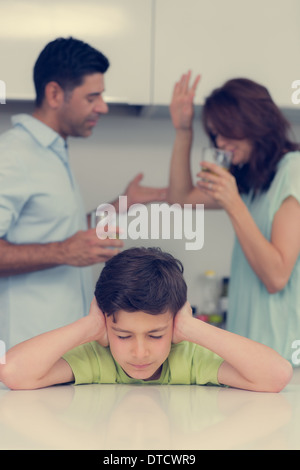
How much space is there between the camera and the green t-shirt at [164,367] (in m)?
0.99

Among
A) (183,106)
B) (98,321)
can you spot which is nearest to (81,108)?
(183,106)

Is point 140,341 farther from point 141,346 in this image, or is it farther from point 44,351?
point 44,351

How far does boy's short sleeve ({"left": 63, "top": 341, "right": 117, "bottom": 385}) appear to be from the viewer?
0.98m

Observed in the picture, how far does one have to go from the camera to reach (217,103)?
4.64 feet

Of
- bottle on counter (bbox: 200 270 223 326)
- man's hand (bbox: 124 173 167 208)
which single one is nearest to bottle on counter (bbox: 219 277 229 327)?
bottle on counter (bbox: 200 270 223 326)

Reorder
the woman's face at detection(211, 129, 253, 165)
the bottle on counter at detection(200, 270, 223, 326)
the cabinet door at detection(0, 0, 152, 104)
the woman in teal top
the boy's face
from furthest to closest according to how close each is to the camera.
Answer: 1. the bottle on counter at detection(200, 270, 223, 326)
2. the cabinet door at detection(0, 0, 152, 104)
3. the woman's face at detection(211, 129, 253, 165)
4. the woman in teal top
5. the boy's face

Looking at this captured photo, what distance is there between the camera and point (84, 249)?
4.44 ft

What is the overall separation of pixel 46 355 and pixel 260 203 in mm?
672

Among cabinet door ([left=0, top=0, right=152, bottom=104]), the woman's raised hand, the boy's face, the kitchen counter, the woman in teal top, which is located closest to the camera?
the kitchen counter

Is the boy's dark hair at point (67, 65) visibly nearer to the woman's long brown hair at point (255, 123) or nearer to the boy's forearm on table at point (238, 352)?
the woman's long brown hair at point (255, 123)

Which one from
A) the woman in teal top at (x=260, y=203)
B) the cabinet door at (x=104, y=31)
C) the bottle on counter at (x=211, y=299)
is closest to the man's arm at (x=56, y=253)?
the woman in teal top at (x=260, y=203)

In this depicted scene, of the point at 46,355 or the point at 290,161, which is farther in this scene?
the point at 290,161

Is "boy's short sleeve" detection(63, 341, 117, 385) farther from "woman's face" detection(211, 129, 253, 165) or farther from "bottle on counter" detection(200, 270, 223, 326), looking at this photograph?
"bottle on counter" detection(200, 270, 223, 326)

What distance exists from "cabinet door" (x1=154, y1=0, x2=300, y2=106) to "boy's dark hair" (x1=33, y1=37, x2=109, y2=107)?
301 millimetres
